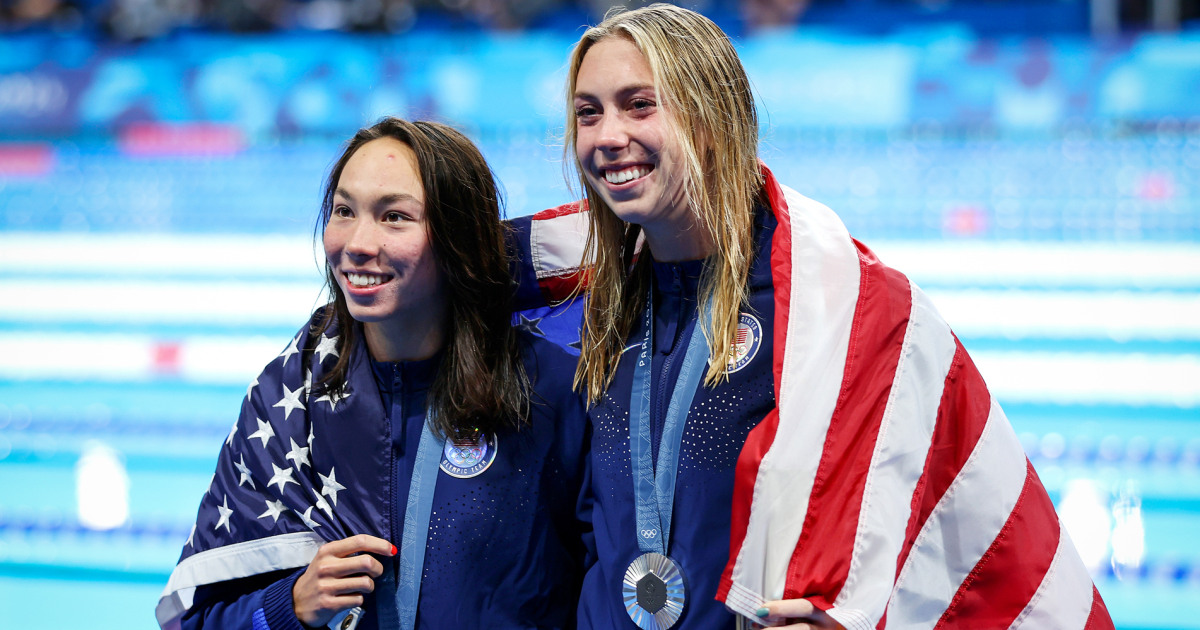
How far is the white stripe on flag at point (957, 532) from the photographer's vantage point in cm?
138

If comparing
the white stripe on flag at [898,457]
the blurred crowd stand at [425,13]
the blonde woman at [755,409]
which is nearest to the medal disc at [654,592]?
the blonde woman at [755,409]

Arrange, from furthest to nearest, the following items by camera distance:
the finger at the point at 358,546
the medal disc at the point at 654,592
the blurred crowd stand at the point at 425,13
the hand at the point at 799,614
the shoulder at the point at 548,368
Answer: the blurred crowd stand at the point at 425,13
the shoulder at the point at 548,368
the finger at the point at 358,546
the medal disc at the point at 654,592
the hand at the point at 799,614

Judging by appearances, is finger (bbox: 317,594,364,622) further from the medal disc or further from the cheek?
the cheek

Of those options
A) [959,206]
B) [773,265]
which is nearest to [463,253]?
[773,265]

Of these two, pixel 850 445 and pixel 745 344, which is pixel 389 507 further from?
pixel 850 445

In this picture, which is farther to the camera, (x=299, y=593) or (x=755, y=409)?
(x=299, y=593)

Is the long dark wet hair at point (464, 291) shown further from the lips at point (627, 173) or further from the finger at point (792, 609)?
the finger at point (792, 609)

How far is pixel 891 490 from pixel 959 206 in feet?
18.8

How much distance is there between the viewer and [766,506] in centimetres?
124

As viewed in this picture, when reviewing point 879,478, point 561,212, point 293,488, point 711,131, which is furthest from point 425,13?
point 879,478

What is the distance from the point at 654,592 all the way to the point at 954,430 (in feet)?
1.50

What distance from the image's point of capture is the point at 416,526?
5.02 ft

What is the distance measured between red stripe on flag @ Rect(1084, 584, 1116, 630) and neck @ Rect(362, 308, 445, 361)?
105 cm

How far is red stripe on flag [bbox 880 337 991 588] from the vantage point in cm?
135
